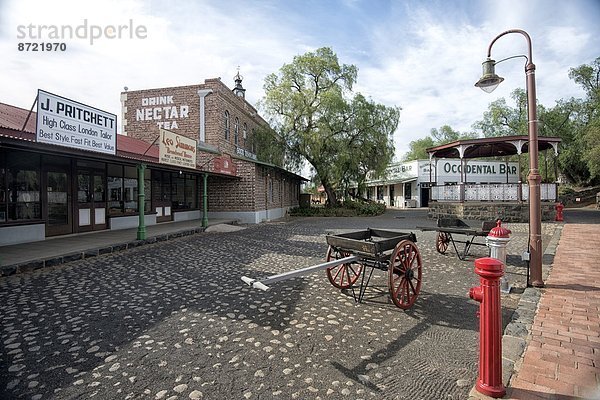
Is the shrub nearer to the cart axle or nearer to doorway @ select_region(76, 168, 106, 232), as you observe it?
doorway @ select_region(76, 168, 106, 232)

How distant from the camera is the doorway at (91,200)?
1037 centimetres

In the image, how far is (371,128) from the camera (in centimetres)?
2062

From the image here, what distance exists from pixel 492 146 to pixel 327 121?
920 centimetres

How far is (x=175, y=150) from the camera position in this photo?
1129 centimetres

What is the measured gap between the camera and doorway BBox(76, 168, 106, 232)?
1037 cm

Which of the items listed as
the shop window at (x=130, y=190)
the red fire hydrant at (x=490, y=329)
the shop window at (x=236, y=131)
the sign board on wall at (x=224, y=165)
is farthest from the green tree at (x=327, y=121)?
the red fire hydrant at (x=490, y=329)

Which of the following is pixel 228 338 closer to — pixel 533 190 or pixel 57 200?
pixel 533 190

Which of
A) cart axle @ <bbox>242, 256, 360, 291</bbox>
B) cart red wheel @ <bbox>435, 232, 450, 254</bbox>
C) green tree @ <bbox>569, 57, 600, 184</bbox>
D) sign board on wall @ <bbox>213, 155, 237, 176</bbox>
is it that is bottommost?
cart red wheel @ <bbox>435, 232, 450, 254</bbox>

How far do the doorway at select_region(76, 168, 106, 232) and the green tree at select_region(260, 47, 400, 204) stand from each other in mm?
11385

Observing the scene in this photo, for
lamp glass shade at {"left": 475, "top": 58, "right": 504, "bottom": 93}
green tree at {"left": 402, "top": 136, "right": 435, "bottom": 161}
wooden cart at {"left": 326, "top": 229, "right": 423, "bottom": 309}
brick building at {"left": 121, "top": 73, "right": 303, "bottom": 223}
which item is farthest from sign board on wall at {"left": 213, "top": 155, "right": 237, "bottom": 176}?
green tree at {"left": 402, "top": 136, "right": 435, "bottom": 161}

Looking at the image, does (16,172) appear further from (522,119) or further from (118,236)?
(522,119)

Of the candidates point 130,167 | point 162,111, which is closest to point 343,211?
point 162,111

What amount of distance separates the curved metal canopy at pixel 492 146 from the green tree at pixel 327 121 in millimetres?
3873

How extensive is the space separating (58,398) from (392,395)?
241 centimetres
